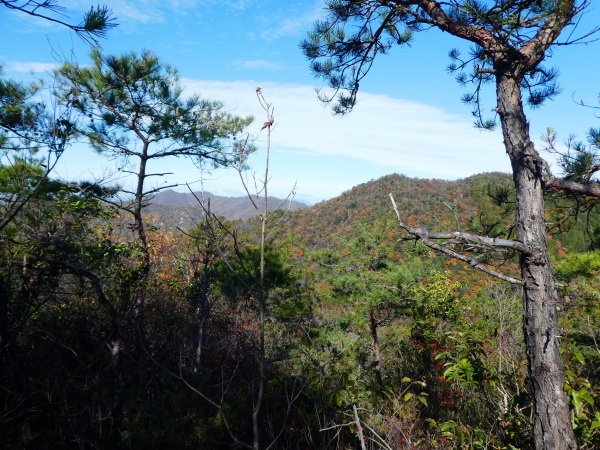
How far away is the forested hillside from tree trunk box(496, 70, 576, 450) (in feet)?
0.54

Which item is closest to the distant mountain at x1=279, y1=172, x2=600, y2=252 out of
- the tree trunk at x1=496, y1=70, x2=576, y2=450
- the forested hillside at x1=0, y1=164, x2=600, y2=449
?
the forested hillside at x1=0, y1=164, x2=600, y2=449

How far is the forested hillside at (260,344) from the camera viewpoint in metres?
2.60

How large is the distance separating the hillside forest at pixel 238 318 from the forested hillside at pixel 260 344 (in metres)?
0.04

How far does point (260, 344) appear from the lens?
1.37 meters

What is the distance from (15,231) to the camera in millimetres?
4930

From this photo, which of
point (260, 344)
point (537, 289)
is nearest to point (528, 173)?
point (537, 289)

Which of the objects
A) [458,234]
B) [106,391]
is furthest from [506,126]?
[106,391]

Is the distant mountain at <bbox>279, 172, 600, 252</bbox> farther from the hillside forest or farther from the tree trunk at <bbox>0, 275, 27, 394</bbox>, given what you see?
the tree trunk at <bbox>0, 275, 27, 394</bbox>

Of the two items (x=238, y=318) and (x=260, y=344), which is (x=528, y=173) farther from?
(x=238, y=318)

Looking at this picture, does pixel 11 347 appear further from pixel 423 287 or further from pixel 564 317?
pixel 564 317

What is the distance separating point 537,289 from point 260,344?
1985 millimetres

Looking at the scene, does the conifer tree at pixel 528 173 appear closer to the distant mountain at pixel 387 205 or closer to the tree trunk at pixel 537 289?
the tree trunk at pixel 537 289

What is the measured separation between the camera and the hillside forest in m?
2.41

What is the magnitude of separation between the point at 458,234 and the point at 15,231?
6009mm
